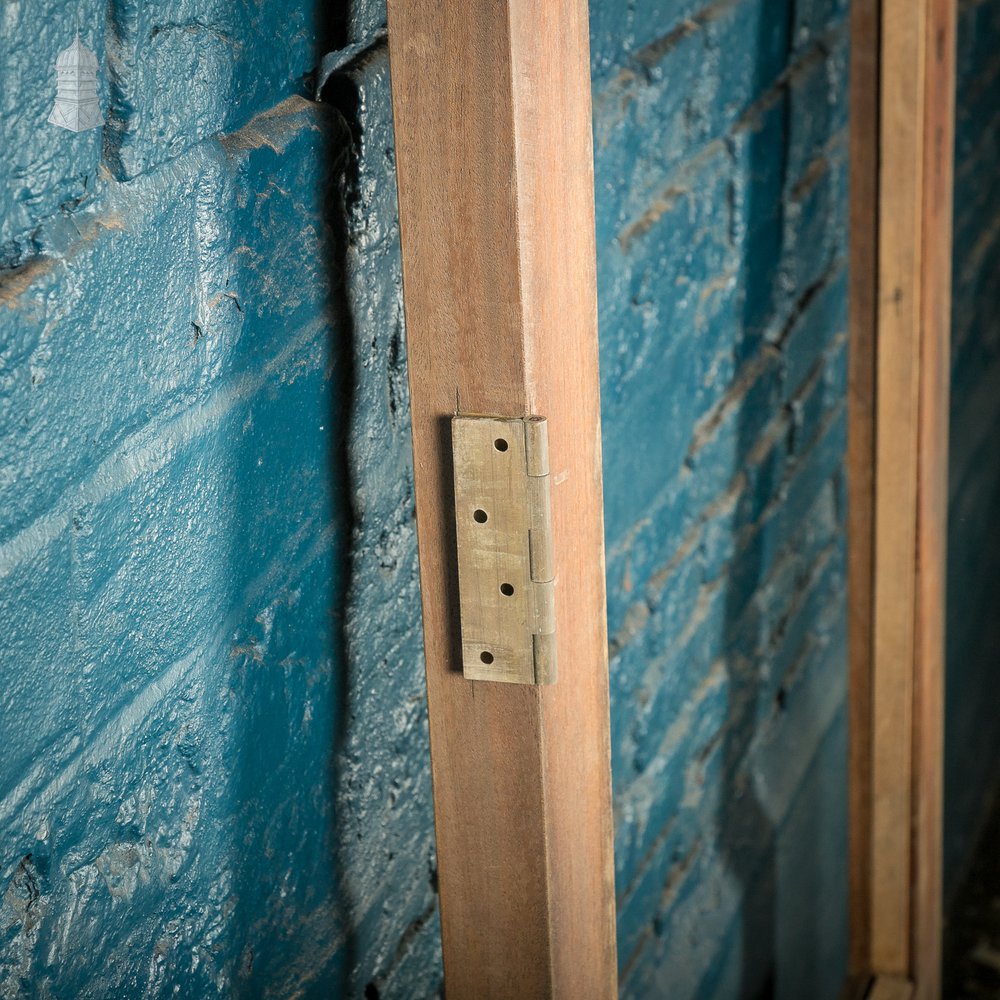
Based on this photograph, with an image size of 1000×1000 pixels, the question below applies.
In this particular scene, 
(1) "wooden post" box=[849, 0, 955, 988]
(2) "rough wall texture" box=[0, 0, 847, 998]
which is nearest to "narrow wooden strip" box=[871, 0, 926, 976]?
(1) "wooden post" box=[849, 0, 955, 988]

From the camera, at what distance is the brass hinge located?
2.32 feet

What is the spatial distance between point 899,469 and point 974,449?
1.35 m

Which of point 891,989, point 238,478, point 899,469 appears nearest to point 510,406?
point 238,478

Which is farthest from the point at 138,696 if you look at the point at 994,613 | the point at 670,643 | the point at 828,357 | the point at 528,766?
the point at 994,613

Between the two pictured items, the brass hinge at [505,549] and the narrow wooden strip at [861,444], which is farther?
the narrow wooden strip at [861,444]

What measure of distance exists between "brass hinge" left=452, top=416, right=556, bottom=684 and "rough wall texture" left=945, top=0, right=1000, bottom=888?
196 cm

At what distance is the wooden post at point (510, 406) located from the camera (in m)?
0.67

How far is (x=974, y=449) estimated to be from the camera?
285 centimetres

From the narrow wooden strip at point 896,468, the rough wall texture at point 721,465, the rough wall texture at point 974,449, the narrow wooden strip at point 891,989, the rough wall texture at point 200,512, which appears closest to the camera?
the rough wall texture at point 200,512

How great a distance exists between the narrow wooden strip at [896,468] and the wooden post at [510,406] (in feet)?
3.07

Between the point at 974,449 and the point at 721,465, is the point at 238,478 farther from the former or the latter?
the point at 974,449

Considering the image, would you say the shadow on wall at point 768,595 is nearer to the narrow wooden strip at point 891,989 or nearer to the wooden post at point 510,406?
the narrow wooden strip at point 891,989

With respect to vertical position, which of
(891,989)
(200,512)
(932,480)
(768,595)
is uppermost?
(200,512)

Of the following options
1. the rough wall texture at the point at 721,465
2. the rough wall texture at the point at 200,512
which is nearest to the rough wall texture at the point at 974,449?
the rough wall texture at the point at 721,465
